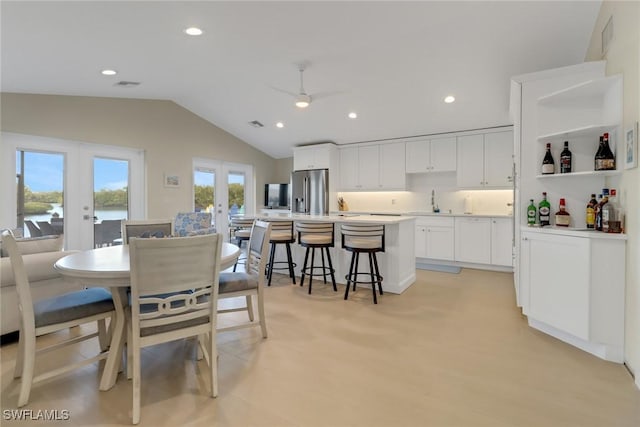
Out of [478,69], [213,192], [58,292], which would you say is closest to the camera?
[58,292]

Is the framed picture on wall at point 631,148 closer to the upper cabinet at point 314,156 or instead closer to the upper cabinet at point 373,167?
the upper cabinet at point 373,167

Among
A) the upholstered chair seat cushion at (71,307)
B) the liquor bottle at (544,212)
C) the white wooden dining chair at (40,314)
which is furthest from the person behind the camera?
the liquor bottle at (544,212)

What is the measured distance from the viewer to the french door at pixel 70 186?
13.5 ft

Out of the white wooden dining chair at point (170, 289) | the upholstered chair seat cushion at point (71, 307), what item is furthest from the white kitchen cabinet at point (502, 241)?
the upholstered chair seat cushion at point (71, 307)

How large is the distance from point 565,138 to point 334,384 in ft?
A: 9.26

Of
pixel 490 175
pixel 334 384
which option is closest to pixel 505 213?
pixel 490 175

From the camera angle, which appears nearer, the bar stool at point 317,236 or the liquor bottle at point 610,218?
the liquor bottle at point 610,218

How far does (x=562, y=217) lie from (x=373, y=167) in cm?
388

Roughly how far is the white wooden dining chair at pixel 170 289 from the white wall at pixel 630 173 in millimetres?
2632

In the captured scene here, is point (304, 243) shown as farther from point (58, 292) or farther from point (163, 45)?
point (163, 45)

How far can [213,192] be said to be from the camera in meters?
6.79

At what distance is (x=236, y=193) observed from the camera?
7.31 metres

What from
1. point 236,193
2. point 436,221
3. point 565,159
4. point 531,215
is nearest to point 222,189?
point 236,193

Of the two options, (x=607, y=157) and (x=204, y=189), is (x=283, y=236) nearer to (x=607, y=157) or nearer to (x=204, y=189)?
(x=204, y=189)
